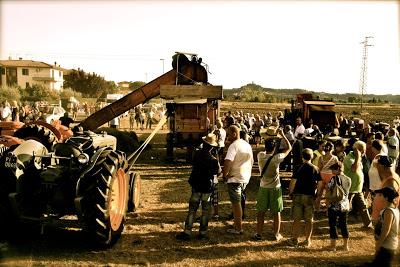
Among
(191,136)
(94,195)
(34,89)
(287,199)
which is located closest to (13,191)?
(94,195)

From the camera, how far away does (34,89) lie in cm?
4872

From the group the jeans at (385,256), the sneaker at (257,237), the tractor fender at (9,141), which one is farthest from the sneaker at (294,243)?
the tractor fender at (9,141)

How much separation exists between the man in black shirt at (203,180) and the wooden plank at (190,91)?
5080mm

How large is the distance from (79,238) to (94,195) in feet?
4.26

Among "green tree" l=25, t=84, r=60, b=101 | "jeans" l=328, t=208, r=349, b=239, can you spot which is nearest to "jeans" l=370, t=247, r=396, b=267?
"jeans" l=328, t=208, r=349, b=239

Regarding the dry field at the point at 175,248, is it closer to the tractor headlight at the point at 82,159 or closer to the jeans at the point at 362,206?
the jeans at the point at 362,206

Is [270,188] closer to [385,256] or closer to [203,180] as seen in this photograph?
[203,180]

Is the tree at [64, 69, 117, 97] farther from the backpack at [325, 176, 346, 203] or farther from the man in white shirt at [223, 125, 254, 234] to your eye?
the backpack at [325, 176, 346, 203]

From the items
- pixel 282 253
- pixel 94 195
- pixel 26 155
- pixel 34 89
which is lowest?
pixel 282 253

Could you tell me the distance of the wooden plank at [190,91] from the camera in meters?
11.2

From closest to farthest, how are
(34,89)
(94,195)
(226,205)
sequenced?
(94,195) → (226,205) → (34,89)

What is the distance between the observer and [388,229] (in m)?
4.50

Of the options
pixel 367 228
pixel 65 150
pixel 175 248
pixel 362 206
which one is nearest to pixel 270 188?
pixel 175 248

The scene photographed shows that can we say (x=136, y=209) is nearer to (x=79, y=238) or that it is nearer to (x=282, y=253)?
(x=79, y=238)
